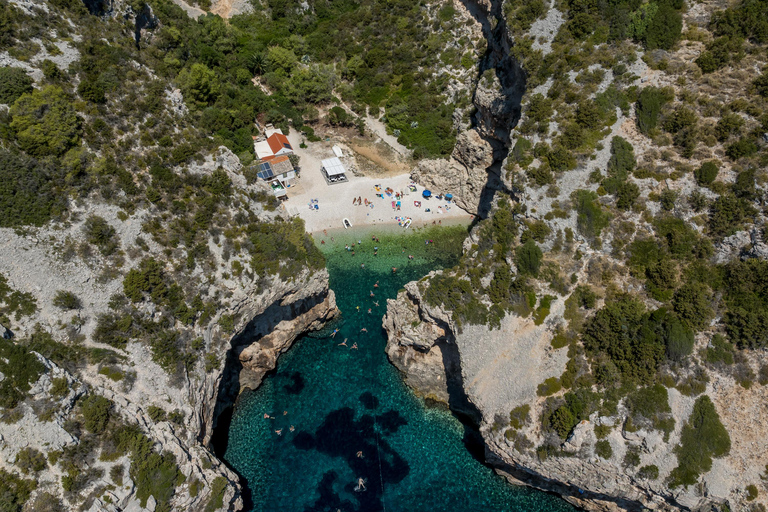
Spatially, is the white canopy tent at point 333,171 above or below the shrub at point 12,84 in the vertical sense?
above

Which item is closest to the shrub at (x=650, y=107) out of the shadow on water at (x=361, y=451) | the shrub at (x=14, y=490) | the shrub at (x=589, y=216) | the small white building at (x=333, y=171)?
the shrub at (x=589, y=216)

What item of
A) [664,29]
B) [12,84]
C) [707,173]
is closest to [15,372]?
[12,84]

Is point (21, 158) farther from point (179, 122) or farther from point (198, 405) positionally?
point (198, 405)

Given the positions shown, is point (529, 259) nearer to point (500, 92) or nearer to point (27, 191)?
point (500, 92)

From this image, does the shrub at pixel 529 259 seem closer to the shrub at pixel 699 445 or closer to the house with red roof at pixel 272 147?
the shrub at pixel 699 445

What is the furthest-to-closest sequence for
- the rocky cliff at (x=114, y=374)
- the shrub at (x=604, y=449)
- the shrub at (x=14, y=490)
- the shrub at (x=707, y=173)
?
1. the shrub at (x=707, y=173)
2. the shrub at (x=604, y=449)
3. the rocky cliff at (x=114, y=374)
4. the shrub at (x=14, y=490)
